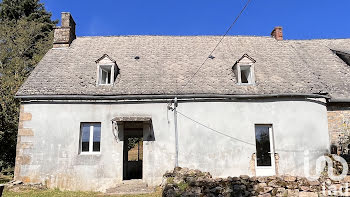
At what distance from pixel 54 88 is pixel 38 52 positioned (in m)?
18.4

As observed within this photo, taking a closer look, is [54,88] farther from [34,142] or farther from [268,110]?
[268,110]

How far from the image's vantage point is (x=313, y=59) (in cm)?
1636

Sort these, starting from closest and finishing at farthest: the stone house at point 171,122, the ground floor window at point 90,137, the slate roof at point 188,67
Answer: the stone house at point 171,122 < the ground floor window at point 90,137 < the slate roof at point 188,67

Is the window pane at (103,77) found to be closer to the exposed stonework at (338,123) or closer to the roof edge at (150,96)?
the roof edge at (150,96)

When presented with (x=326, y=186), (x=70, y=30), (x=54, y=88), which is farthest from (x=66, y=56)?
(x=326, y=186)

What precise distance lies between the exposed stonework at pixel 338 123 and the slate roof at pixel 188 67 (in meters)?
0.60

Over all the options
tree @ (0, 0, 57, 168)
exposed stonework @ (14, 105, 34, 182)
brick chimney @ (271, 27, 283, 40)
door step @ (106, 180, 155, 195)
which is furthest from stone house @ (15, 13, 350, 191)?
tree @ (0, 0, 57, 168)

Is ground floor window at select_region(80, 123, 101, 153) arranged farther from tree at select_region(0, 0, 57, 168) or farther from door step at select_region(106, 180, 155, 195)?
tree at select_region(0, 0, 57, 168)

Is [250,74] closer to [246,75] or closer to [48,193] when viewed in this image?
[246,75]

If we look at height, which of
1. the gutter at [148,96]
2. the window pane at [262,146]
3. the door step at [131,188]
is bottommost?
the door step at [131,188]

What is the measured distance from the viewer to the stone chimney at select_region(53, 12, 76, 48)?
16.1 metres

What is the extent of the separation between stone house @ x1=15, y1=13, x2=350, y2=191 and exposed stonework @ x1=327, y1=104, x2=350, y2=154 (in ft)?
0.16

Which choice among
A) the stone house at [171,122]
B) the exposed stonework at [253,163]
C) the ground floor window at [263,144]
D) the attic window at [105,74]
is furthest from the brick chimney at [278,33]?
the attic window at [105,74]

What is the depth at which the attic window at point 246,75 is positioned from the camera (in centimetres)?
1355
